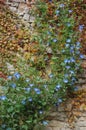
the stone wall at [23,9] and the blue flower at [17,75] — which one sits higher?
the stone wall at [23,9]

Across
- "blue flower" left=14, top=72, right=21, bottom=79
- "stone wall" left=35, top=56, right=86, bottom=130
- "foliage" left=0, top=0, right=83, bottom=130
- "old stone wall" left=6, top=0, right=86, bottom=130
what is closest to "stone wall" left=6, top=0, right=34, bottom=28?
"foliage" left=0, top=0, right=83, bottom=130

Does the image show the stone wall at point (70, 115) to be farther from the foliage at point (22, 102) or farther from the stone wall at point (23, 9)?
the stone wall at point (23, 9)

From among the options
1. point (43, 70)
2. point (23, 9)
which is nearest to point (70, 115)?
point (43, 70)

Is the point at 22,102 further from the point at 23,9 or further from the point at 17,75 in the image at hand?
the point at 23,9

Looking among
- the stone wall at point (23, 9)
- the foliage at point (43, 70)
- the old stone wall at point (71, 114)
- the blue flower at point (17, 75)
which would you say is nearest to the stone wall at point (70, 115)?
the old stone wall at point (71, 114)

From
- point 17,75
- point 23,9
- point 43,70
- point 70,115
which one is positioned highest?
point 23,9

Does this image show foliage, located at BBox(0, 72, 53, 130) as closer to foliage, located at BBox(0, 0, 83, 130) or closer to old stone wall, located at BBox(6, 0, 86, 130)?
foliage, located at BBox(0, 0, 83, 130)

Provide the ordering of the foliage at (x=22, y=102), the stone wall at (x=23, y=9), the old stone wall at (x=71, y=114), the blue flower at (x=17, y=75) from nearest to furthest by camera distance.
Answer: the foliage at (x=22, y=102), the blue flower at (x=17, y=75), the old stone wall at (x=71, y=114), the stone wall at (x=23, y=9)

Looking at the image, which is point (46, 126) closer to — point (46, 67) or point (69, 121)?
point (69, 121)

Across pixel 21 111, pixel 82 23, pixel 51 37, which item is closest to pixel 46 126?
pixel 21 111
